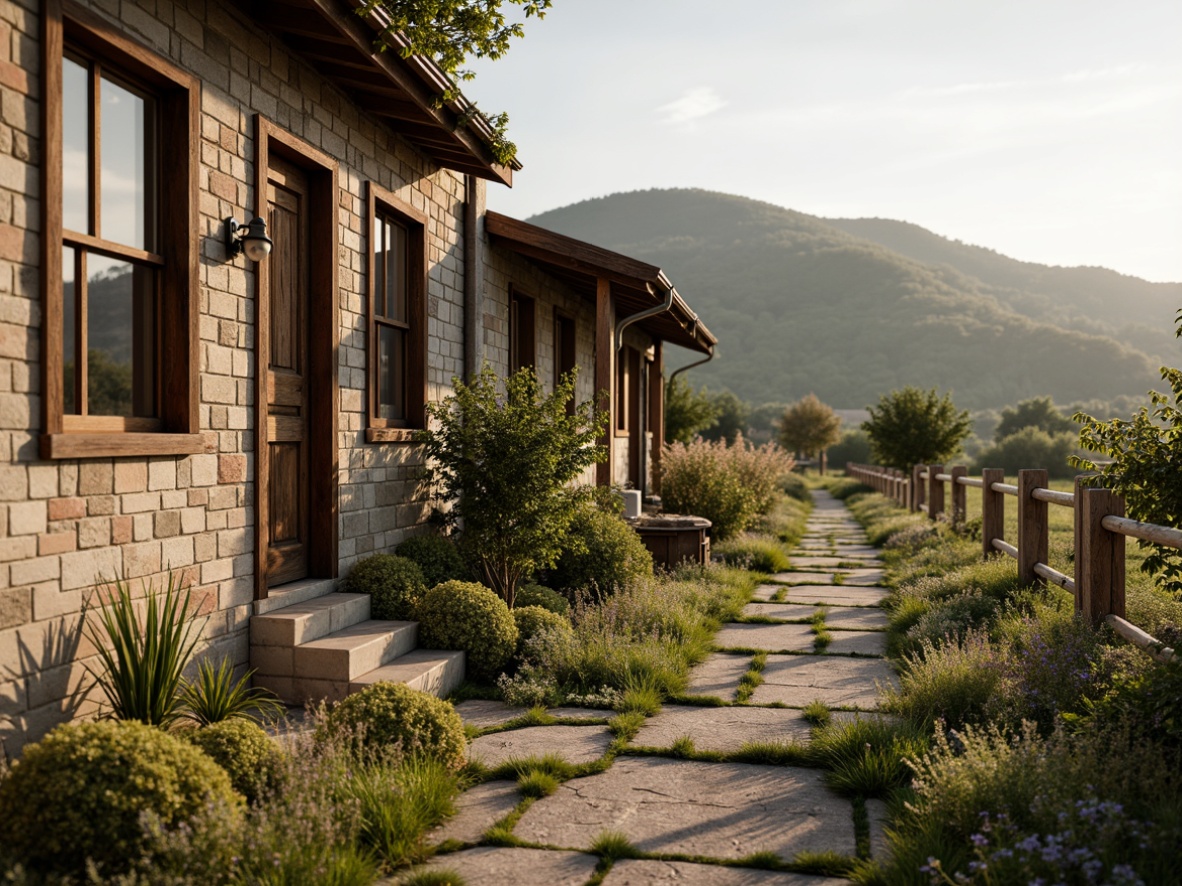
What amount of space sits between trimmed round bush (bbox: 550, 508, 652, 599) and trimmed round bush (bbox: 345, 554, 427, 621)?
195 centimetres

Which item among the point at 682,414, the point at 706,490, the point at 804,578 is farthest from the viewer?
the point at 682,414

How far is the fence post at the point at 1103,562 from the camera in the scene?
5.33m

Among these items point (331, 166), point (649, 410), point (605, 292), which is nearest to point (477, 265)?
point (605, 292)

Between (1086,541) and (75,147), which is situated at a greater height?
(75,147)

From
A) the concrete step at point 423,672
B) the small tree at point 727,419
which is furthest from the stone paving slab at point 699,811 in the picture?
the small tree at point 727,419

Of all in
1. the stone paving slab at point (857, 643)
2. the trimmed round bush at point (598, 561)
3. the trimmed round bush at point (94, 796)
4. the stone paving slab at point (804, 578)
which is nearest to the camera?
the trimmed round bush at point (94, 796)

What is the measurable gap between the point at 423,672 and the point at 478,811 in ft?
5.11

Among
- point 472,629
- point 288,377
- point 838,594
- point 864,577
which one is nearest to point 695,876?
point 472,629

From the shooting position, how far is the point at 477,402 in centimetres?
700

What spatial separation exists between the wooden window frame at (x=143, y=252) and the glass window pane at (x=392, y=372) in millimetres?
2358

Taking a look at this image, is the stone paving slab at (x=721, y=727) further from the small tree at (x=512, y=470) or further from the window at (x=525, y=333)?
the window at (x=525, y=333)

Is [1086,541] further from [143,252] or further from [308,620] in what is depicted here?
[143,252]

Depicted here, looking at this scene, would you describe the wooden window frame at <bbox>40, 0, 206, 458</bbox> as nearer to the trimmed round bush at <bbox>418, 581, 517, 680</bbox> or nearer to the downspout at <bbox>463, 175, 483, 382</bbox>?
the trimmed round bush at <bbox>418, 581, 517, 680</bbox>

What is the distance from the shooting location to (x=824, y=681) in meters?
5.88
